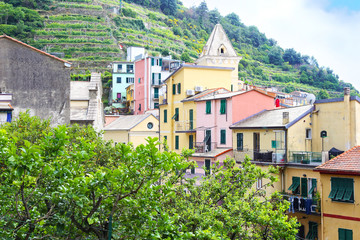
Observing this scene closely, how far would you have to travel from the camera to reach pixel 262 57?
161 meters

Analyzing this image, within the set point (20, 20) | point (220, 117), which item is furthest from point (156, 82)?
point (20, 20)

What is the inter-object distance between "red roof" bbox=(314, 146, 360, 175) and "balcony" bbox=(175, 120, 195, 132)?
16.3m

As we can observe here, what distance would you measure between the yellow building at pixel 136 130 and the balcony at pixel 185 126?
12.4m

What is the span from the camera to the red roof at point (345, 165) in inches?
904

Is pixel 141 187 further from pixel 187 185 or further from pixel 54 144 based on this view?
pixel 187 185

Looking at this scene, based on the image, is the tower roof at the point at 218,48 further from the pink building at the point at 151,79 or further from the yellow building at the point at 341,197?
the yellow building at the point at 341,197

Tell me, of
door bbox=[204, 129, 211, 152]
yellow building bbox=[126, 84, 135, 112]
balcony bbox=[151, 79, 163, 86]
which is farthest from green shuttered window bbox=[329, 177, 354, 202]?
yellow building bbox=[126, 84, 135, 112]

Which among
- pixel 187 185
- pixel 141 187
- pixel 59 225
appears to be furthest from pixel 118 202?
pixel 187 185

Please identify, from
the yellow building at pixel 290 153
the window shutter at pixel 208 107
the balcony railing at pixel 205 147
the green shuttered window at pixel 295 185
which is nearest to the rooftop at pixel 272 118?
the yellow building at pixel 290 153

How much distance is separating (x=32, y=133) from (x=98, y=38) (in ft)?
273

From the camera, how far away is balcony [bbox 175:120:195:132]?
3974 cm

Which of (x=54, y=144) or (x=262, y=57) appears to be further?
(x=262, y=57)

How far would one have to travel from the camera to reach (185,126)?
40.8m

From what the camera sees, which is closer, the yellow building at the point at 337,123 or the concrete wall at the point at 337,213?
the concrete wall at the point at 337,213
